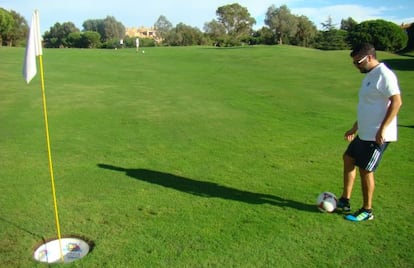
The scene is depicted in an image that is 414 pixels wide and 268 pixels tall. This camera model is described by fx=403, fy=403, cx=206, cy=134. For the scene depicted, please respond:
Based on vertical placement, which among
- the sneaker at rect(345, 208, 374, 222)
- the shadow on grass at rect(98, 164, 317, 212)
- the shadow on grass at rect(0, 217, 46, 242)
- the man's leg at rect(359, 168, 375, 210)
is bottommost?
the shadow on grass at rect(0, 217, 46, 242)

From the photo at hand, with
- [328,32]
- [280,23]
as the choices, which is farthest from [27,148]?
[280,23]

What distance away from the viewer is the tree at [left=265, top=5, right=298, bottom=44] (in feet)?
216

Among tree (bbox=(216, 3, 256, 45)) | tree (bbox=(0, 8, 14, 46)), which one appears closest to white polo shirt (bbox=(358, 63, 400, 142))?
tree (bbox=(0, 8, 14, 46))

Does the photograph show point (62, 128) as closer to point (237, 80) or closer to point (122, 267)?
point (122, 267)

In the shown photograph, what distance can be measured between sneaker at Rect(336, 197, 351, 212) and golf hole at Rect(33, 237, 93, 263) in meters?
3.23

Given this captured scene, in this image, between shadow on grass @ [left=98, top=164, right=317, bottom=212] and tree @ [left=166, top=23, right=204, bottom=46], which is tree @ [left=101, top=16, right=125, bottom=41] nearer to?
tree @ [left=166, top=23, right=204, bottom=46]

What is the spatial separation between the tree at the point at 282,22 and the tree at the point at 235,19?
54.5 feet

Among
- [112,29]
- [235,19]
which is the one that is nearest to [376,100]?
[235,19]

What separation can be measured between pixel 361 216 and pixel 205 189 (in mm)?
2248

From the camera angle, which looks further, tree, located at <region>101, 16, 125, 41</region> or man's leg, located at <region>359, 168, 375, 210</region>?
tree, located at <region>101, 16, 125, 41</region>

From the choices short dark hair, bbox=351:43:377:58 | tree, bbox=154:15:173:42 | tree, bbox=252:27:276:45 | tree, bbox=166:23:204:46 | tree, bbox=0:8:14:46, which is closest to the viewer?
short dark hair, bbox=351:43:377:58

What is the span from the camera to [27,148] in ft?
26.9

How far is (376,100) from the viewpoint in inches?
191

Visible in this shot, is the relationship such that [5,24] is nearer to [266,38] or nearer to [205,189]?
[266,38]
